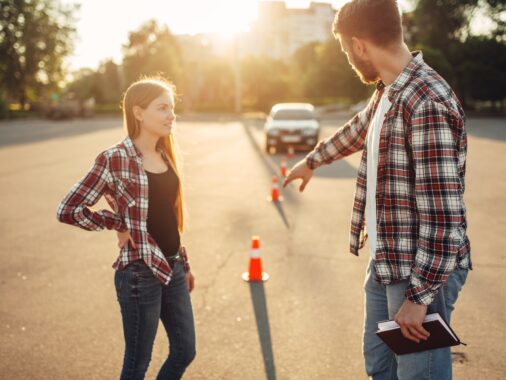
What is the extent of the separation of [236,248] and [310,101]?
189 feet

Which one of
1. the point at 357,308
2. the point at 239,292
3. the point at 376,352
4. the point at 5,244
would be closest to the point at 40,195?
the point at 5,244

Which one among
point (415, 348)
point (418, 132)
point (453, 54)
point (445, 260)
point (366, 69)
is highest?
point (453, 54)

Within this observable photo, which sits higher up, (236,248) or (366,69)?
(366,69)

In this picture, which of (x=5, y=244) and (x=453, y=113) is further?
(x=5, y=244)

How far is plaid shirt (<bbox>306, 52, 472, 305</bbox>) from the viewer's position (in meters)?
Answer: 1.68

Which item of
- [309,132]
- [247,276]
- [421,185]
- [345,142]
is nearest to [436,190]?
[421,185]

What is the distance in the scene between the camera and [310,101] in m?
61.8

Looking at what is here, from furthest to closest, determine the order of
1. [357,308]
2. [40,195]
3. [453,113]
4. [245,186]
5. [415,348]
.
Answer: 1. [245,186]
2. [40,195]
3. [357,308]
4. [415,348]
5. [453,113]

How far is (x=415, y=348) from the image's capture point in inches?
74.6

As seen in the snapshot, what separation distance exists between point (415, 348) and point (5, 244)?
6184 mm

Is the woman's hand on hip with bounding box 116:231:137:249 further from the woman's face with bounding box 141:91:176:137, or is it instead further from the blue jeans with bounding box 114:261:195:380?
the woman's face with bounding box 141:91:176:137

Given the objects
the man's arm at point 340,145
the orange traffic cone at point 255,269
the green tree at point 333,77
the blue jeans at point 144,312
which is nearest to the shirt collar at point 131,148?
the blue jeans at point 144,312

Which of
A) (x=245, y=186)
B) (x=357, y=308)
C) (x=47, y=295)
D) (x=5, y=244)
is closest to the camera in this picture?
(x=357, y=308)

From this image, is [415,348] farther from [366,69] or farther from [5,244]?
[5,244]
